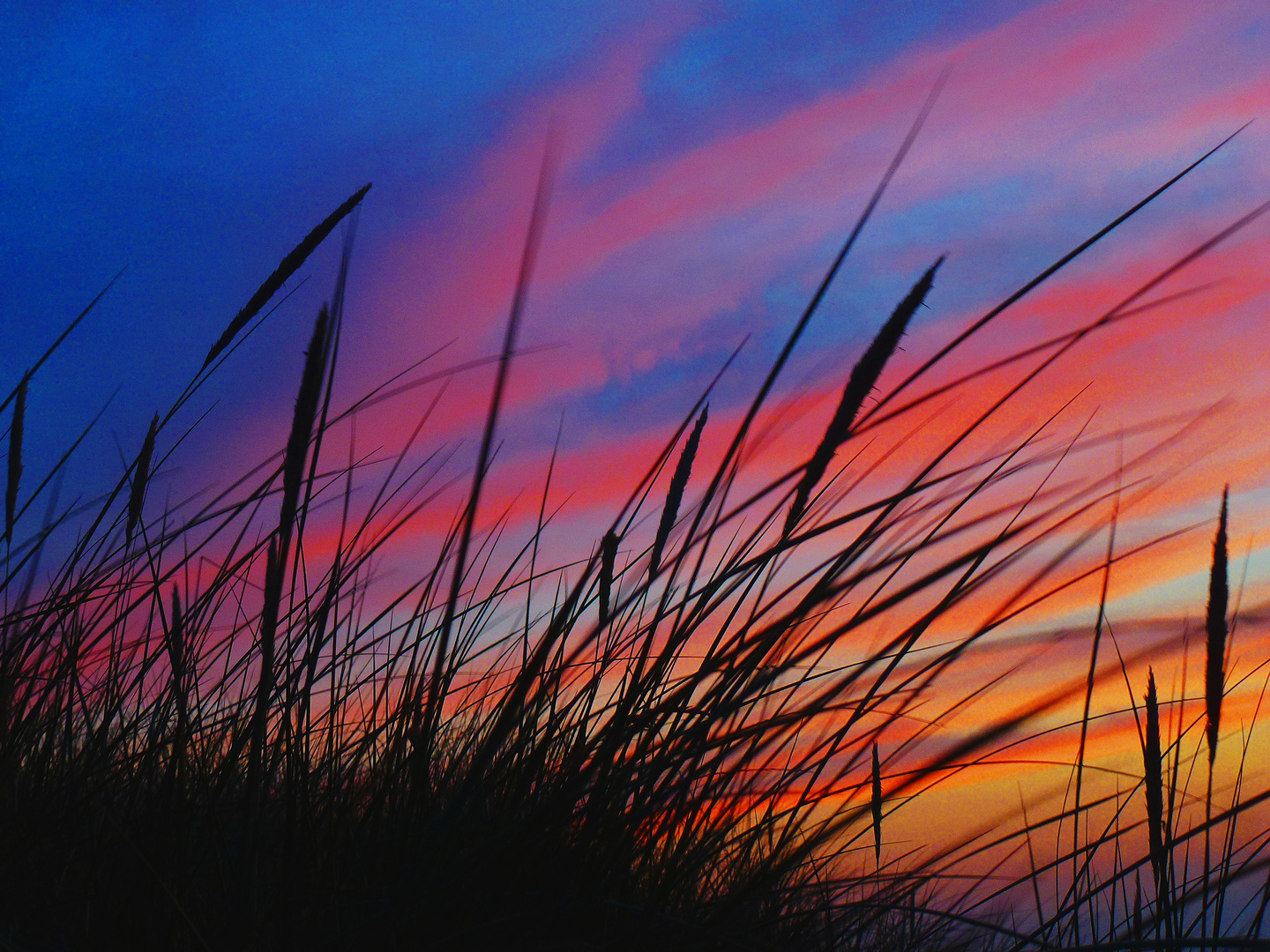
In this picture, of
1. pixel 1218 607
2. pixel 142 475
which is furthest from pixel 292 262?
pixel 1218 607

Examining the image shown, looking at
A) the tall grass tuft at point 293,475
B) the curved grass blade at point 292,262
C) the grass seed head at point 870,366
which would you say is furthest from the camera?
the curved grass blade at point 292,262

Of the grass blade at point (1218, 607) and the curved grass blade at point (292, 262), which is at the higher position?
the curved grass blade at point (292, 262)

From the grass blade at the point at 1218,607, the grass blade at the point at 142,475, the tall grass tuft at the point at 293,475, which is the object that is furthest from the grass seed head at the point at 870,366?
the grass blade at the point at 142,475

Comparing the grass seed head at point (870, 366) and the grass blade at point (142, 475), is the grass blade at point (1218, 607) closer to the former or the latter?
the grass seed head at point (870, 366)

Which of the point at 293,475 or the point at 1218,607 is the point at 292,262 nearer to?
the point at 293,475

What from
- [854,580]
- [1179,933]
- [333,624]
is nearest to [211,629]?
[333,624]

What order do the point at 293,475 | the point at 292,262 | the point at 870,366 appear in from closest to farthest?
1. the point at 293,475
2. the point at 870,366
3. the point at 292,262

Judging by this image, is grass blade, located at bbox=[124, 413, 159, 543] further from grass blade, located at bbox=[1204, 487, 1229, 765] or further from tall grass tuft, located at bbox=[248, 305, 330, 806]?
grass blade, located at bbox=[1204, 487, 1229, 765]

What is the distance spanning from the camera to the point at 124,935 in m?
1.20

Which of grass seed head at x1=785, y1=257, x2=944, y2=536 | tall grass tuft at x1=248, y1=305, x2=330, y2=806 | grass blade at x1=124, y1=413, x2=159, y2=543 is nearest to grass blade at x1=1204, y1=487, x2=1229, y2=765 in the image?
grass seed head at x1=785, y1=257, x2=944, y2=536

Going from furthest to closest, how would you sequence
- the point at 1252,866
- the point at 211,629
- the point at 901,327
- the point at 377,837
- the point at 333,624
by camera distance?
the point at 211,629
the point at 333,624
the point at 377,837
the point at 1252,866
the point at 901,327

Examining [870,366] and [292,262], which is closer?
[870,366]

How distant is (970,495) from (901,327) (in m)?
0.42

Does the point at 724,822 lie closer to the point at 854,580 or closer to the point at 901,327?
the point at 854,580
